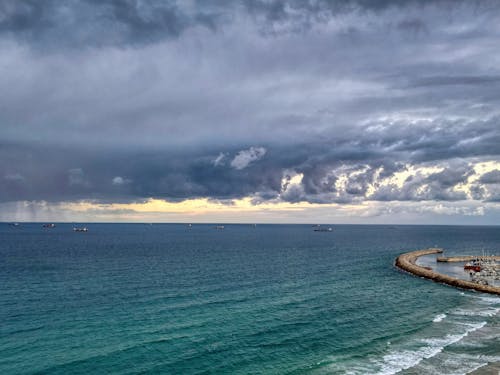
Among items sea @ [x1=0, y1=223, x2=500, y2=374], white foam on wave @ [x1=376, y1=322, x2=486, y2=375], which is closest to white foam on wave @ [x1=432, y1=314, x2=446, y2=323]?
sea @ [x1=0, y1=223, x2=500, y2=374]

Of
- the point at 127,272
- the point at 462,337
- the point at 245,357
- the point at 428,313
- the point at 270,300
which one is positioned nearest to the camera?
the point at 245,357

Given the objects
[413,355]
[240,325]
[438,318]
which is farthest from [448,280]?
[240,325]

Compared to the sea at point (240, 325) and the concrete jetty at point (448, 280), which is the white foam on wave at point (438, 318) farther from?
the concrete jetty at point (448, 280)

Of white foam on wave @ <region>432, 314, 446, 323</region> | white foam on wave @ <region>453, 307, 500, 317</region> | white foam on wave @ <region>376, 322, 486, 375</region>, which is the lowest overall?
white foam on wave @ <region>453, 307, 500, 317</region>

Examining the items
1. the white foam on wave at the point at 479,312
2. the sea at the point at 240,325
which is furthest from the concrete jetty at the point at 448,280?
the white foam on wave at the point at 479,312

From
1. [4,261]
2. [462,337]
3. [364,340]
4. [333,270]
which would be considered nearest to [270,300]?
[364,340]

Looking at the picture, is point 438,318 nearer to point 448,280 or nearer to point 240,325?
point 240,325

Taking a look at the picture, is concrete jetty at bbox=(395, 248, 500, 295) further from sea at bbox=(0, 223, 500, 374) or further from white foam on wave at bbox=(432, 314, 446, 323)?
white foam on wave at bbox=(432, 314, 446, 323)

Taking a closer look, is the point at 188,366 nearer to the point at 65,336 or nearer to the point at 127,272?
the point at 65,336
